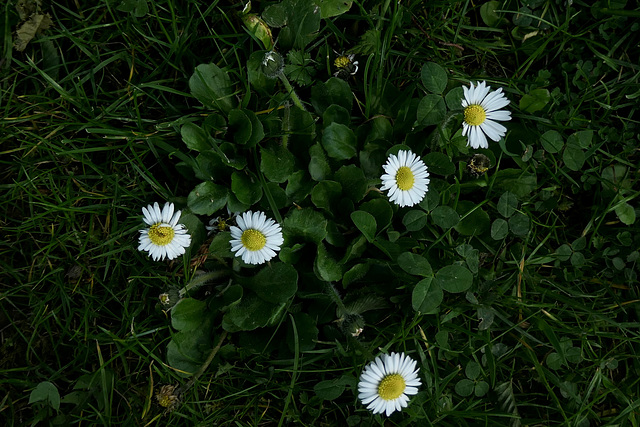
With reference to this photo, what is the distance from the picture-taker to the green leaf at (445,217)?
1.91 metres

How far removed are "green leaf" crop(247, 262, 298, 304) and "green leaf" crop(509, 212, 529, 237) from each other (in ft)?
2.76

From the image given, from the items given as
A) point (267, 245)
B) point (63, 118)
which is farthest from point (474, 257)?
point (63, 118)

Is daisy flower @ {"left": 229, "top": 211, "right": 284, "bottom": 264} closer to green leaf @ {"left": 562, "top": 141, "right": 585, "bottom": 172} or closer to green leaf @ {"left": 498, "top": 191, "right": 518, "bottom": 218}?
green leaf @ {"left": 498, "top": 191, "right": 518, "bottom": 218}

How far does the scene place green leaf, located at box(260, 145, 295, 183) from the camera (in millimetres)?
1863

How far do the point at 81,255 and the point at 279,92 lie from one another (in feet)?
3.18

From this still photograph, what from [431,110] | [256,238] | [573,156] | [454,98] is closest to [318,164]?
[256,238]

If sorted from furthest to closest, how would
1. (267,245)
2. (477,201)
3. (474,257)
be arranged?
(477,201)
(474,257)
(267,245)

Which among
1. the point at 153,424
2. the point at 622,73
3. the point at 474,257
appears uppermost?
the point at 622,73

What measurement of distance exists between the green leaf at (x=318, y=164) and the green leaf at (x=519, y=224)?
72 cm

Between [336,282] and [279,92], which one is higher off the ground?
[279,92]

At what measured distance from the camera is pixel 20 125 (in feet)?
6.84

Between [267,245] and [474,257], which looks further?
[474,257]

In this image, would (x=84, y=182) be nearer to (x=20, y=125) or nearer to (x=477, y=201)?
(x=20, y=125)

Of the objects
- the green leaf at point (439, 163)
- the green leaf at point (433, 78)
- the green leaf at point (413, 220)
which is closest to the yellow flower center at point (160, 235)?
the green leaf at point (413, 220)
